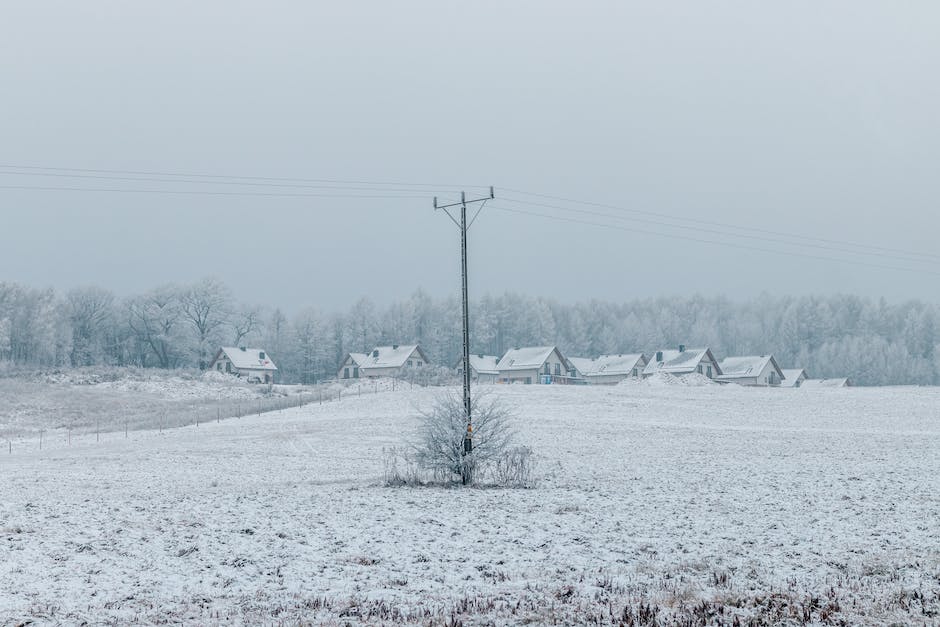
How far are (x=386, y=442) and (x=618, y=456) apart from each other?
12079mm

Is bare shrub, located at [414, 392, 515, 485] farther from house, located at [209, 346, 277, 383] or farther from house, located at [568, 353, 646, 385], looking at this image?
house, located at [209, 346, 277, 383]

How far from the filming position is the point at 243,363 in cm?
13338

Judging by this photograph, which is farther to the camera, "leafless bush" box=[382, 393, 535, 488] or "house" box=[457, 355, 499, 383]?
"house" box=[457, 355, 499, 383]

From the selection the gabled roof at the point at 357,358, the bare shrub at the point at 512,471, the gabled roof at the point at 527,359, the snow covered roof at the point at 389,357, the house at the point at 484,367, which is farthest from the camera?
the gabled roof at the point at 357,358

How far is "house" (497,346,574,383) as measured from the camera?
127m

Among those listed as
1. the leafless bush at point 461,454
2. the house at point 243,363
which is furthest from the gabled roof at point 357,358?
the leafless bush at point 461,454

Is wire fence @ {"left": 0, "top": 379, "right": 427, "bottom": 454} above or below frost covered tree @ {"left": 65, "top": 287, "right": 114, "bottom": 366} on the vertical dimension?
below

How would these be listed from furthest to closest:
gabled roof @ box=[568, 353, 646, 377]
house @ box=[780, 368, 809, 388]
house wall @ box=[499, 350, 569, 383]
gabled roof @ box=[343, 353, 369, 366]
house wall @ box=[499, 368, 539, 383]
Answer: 1. house @ box=[780, 368, 809, 388]
2. gabled roof @ box=[343, 353, 369, 366]
3. gabled roof @ box=[568, 353, 646, 377]
4. house wall @ box=[499, 368, 539, 383]
5. house wall @ box=[499, 350, 569, 383]

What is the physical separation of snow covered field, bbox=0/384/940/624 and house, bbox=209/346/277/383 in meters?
97.8

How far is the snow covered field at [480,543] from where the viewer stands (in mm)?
11492

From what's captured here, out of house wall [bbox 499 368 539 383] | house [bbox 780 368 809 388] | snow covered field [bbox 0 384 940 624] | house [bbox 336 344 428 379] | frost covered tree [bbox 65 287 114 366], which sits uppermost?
frost covered tree [bbox 65 287 114 366]

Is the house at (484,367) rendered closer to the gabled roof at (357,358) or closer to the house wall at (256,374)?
the gabled roof at (357,358)

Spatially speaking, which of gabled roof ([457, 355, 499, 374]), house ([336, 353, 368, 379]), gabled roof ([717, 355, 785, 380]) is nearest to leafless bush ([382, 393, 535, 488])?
gabled roof ([457, 355, 499, 374])

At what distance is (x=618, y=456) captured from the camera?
118 ft
